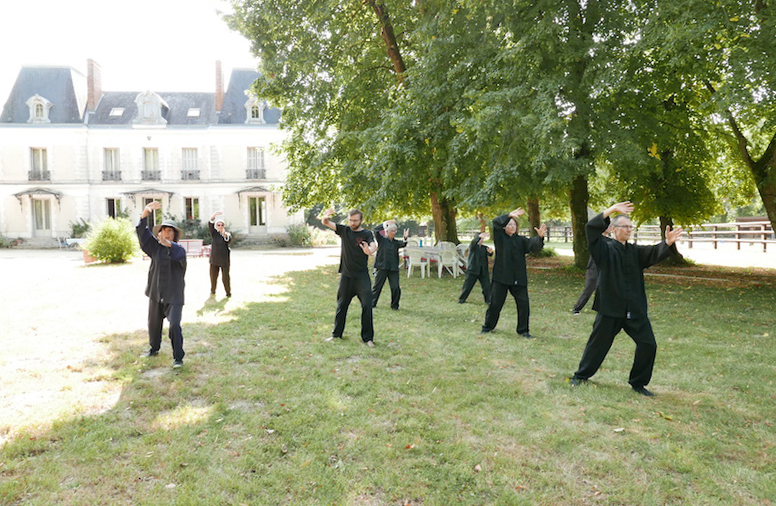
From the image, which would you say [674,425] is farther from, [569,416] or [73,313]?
[73,313]

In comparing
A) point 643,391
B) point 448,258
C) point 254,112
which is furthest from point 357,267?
point 254,112

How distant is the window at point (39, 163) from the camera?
33.5 meters

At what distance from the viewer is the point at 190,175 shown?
34.8m

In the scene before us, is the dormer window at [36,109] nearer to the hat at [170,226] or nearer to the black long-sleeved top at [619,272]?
the hat at [170,226]

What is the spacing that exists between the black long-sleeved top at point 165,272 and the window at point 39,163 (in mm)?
34772

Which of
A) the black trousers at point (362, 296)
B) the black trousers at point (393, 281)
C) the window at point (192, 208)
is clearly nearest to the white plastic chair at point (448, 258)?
the black trousers at point (393, 281)

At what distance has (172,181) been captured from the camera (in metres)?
34.5

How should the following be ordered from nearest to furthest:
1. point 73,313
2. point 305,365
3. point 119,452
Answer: point 119,452 → point 305,365 → point 73,313

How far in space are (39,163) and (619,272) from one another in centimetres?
3970

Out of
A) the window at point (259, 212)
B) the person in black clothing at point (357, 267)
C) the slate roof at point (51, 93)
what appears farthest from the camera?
the window at point (259, 212)

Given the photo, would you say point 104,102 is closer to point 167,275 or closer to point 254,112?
point 254,112

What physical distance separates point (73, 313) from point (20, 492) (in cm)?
668

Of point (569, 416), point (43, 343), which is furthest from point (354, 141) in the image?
point (569, 416)

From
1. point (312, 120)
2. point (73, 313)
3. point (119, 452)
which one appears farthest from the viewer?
point (312, 120)
